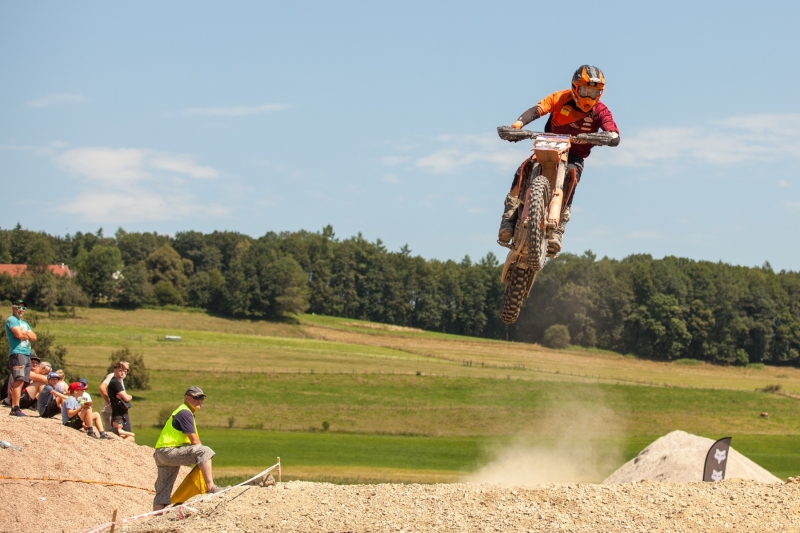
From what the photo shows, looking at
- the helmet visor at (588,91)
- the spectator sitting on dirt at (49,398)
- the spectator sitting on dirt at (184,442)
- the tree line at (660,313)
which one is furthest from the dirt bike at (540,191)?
the tree line at (660,313)

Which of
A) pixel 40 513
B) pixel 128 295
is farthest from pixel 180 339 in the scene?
pixel 40 513

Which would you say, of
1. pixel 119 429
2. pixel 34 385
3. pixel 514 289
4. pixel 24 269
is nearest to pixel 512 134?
pixel 514 289

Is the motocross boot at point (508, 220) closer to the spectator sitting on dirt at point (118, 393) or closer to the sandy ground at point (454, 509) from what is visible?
the sandy ground at point (454, 509)

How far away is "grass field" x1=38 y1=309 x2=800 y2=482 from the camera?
38.2 metres

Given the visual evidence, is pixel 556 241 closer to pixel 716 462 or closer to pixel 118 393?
pixel 716 462

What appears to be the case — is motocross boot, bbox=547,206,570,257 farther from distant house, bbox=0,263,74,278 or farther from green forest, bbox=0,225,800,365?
distant house, bbox=0,263,74,278

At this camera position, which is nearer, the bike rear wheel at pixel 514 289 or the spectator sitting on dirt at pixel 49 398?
the bike rear wheel at pixel 514 289

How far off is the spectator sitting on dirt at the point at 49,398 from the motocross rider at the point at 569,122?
10202 millimetres

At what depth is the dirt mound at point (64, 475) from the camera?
551 inches

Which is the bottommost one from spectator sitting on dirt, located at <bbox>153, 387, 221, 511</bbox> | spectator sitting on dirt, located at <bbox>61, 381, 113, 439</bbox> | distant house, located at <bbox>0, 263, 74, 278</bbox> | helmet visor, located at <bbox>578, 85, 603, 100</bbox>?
spectator sitting on dirt, located at <bbox>61, 381, 113, 439</bbox>

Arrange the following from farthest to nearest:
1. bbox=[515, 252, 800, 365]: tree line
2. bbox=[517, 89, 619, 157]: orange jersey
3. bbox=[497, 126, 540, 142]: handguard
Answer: bbox=[515, 252, 800, 365]: tree line
bbox=[517, 89, 619, 157]: orange jersey
bbox=[497, 126, 540, 142]: handguard

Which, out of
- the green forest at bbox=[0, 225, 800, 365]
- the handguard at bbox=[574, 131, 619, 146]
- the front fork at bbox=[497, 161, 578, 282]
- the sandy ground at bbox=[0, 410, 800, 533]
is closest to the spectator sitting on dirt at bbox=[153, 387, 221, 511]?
the sandy ground at bbox=[0, 410, 800, 533]

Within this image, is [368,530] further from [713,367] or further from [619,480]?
[713,367]

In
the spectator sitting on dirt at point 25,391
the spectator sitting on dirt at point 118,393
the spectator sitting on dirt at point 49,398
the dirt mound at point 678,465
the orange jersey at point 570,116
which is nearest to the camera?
the orange jersey at point 570,116
